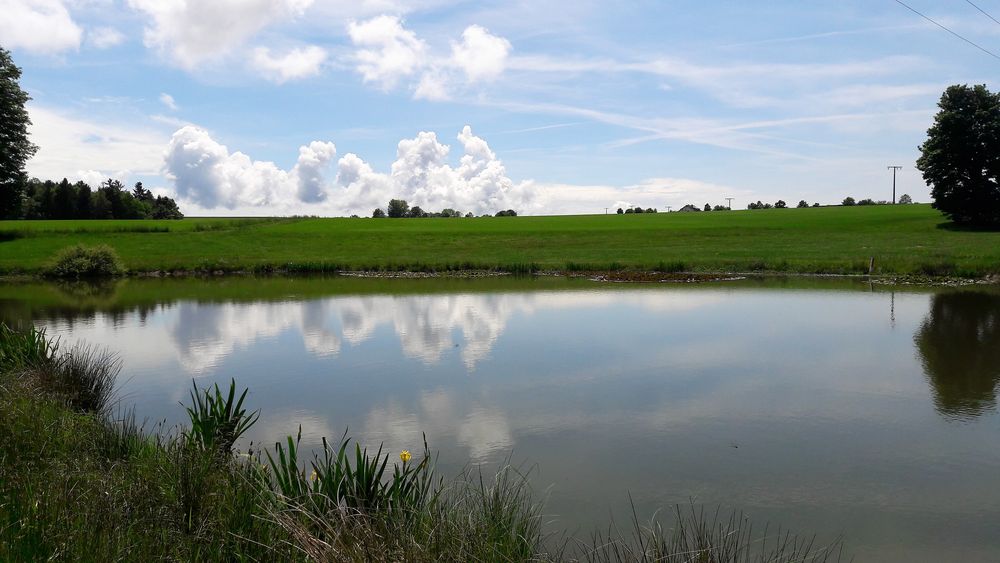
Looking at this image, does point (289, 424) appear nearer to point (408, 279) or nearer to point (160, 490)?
point (160, 490)

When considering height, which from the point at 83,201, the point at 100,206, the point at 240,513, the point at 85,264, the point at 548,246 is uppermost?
the point at 83,201

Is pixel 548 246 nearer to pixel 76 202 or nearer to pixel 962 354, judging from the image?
pixel 962 354

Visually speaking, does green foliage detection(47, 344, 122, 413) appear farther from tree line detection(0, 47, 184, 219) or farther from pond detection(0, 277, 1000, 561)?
tree line detection(0, 47, 184, 219)

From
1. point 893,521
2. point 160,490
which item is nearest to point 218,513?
point 160,490

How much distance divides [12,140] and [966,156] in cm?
6173

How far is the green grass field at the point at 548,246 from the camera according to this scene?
123ft

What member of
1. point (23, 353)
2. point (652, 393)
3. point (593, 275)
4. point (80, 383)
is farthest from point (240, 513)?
point (593, 275)

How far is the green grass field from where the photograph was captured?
37.4 metres

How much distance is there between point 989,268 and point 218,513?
34.3 meters

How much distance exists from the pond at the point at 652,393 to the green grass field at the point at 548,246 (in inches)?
566

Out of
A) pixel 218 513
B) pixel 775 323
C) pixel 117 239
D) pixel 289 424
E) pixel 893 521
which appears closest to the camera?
pixel 218 513

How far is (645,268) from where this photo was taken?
123 feet

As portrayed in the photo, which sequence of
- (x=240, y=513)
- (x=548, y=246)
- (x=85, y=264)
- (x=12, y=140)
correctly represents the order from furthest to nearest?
(x=548, y=246) → (x=12, y=140) → (x=85, y=264) → (x=240, y=513)

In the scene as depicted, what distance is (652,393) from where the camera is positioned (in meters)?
11.0
